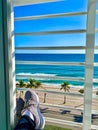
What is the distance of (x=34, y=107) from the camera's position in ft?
4.44

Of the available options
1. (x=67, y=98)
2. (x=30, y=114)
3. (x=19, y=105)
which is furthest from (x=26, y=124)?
(x=67, y=98)

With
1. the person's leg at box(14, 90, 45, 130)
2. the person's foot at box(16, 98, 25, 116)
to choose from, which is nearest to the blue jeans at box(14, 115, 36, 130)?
the person's leg at box(14, 90, 45, 130)

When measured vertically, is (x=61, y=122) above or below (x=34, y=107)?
below

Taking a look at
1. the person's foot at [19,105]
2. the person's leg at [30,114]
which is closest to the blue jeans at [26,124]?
the person's leg at [30,114]

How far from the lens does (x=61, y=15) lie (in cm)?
130

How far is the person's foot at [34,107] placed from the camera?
1.28 meters

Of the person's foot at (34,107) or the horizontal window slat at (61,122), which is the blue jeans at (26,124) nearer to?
the person's foot at (34,107)

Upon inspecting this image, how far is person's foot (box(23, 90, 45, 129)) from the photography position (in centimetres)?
128

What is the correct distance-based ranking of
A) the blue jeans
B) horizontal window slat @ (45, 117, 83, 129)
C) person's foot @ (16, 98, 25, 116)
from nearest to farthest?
1. the blue jeans
2. horizontal window slat @ (45, 117, 83, 129)
3. person's foot @ (16, 98, 25, 116)

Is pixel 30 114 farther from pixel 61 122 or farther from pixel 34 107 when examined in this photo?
pixel 61 122

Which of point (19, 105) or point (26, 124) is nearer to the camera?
point (26, 124)

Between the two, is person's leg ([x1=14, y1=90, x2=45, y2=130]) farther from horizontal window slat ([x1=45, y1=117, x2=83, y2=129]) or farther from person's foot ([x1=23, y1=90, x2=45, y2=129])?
horizontal window slat ([x1=45, y1=117, x2=83, y2=129])

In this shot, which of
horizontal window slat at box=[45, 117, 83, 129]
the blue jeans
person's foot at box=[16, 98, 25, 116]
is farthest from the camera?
person's foot at box=[16, 98, 25, 116]

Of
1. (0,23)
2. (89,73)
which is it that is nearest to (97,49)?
(89,73)
